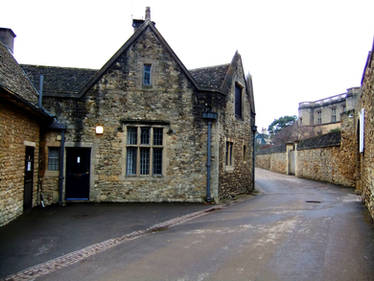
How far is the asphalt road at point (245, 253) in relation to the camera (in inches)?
207

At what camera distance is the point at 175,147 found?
1339cm

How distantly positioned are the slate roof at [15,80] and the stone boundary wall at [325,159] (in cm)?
1876

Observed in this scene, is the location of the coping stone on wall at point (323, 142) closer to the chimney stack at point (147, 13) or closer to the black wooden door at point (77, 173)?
the chimney stack at point (147, 13)

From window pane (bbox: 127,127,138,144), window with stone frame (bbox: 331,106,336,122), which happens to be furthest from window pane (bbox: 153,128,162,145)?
window with stone frame (bbox: 331,106,336,122)

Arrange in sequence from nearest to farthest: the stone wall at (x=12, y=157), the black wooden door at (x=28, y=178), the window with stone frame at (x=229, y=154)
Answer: the stone wall at (x=12, y=157)
the black wooden door at (x=28, y=178)
the window with stone frame at (x=229, y=154)

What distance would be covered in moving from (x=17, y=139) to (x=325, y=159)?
22.2 meters

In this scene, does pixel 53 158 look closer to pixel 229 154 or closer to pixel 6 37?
pixel 6 37

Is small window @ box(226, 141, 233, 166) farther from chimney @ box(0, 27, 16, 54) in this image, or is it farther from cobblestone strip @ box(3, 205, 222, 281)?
chimney @ box(0, 27, 16, 54)

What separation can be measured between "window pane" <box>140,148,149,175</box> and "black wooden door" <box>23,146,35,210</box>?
14.2 feet

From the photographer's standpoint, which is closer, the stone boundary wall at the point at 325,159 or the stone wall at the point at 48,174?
the stone wall at the point at 48,174

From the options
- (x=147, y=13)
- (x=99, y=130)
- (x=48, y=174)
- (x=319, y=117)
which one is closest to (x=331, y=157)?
(x=147, y=13)

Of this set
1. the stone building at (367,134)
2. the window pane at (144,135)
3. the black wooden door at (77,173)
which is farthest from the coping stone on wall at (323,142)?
the black wooden door at (77,173)

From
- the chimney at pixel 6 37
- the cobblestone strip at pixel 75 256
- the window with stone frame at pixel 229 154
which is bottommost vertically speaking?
the cobblestone strip at pixel 75 256

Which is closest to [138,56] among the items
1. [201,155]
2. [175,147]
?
[175,147]
